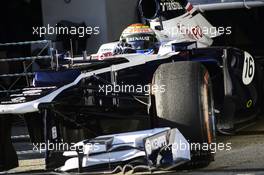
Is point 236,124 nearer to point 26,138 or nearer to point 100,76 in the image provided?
point 100,76

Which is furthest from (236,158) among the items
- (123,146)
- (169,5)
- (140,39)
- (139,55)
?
(169,5)

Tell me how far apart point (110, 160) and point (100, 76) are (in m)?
1.22

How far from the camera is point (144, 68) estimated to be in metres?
7.07

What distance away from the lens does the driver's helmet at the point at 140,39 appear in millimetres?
7609

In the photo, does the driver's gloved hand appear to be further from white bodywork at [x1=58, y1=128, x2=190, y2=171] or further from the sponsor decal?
white bodywork at [x1=58, y1=128, x2=190, y2=171]

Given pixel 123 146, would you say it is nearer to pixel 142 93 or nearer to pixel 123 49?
pixel 142 93

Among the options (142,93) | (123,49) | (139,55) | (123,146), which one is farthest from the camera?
(123,49)

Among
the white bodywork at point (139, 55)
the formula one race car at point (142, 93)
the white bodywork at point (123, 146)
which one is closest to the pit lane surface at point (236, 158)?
the formula one race car at point (142, 93)

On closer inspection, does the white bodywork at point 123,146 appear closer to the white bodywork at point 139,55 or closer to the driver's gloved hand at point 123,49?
the white bodywork at point 139,55

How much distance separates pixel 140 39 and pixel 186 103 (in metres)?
1.91

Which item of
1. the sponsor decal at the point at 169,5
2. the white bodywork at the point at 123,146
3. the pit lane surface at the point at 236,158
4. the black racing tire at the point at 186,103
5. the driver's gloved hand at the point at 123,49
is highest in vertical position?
the sponsor decal at the point at 169,5

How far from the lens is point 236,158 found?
22.1ft

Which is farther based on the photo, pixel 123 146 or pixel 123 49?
pixel 123 49

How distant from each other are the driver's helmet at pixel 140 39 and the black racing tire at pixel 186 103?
1.53 metres
